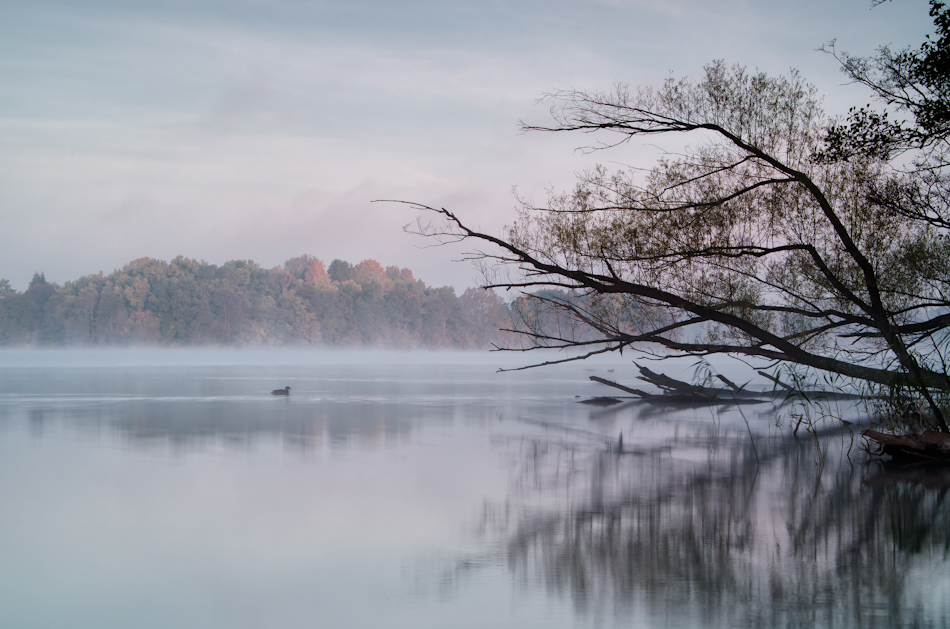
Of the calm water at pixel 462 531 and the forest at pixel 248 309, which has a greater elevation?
the forest at pixel 248 309

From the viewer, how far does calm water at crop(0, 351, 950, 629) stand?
4234mm

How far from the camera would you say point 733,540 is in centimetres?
557

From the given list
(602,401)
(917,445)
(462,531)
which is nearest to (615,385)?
(602,401)

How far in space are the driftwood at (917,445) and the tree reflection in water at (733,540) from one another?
441 millimetres

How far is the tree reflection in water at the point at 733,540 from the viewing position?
4.17 metres

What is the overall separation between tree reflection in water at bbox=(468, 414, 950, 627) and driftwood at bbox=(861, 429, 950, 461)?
441 mm

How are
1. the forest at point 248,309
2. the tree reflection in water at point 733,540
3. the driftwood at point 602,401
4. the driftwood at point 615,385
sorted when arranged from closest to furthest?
the tree reflection in water at point 733,540 < the driftwood at point 615,385 < the driftwood at point 602,401 < the forest at point 248,309

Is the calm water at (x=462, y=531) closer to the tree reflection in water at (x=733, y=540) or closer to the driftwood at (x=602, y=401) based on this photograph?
the tree reflection in water at (x=733, y=540)

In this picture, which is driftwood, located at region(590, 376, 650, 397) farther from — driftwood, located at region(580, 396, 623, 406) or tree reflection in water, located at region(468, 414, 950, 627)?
tree reflection in water, located at region(468, 414, 950, 627)

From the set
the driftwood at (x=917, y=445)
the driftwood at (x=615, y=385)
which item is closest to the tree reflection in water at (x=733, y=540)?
the driftwood at (x=917, y=445)

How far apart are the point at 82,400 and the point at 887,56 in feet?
62.0

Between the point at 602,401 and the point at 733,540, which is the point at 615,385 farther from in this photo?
the point at 733,540

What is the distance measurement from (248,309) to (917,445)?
75.9 meters

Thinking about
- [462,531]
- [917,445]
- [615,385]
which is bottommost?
[462,531]
